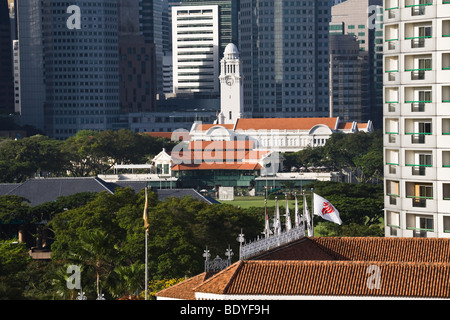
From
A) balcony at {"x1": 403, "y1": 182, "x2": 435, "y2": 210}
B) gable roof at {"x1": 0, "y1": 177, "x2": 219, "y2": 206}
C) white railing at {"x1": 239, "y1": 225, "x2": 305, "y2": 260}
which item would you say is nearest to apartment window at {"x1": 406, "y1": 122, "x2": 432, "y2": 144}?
balcony at {"x1": 403, "y1": 182, "x2": 435, "y2": 210}

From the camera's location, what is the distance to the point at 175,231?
102938 millimetres

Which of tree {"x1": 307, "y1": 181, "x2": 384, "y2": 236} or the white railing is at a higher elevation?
the white railing

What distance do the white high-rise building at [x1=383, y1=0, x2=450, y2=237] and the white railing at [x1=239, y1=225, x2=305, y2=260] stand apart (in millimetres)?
7722

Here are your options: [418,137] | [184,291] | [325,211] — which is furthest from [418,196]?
[184,291]

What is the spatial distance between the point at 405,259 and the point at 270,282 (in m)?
14.0

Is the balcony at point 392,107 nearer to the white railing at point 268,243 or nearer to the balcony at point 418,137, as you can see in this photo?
the balcony at point 418,137

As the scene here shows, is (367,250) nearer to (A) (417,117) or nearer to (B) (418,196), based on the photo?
(B) (418,196)

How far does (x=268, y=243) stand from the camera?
236 ft

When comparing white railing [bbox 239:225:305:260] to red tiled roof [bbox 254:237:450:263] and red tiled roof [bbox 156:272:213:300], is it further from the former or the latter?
red tiled roof [bbox 156:272:213:300]

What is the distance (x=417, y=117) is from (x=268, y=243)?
565 inches

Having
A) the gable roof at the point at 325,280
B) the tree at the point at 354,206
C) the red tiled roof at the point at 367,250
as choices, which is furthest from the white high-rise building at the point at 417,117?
the tree at the point at 354,206

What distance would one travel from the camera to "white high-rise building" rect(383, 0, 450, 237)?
78438 millimetres

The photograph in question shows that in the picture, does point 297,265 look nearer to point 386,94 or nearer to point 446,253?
point 446,253

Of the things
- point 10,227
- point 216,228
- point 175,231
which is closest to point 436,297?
point 175,231
